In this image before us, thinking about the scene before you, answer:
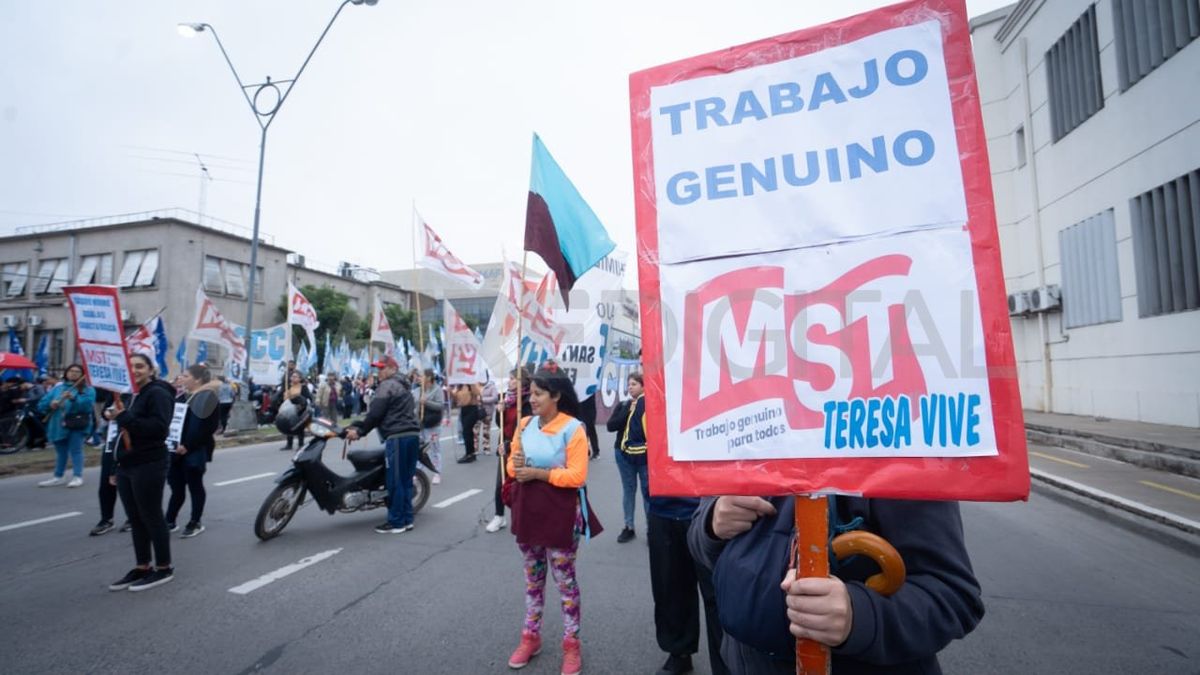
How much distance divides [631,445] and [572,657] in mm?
2503

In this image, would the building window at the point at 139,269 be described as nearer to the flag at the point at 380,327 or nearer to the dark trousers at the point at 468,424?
the flag at the point at 380,327

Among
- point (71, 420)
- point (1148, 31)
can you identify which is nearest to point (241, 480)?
point (71, 420)

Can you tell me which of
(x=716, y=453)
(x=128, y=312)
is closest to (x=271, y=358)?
(x=716, y=453)

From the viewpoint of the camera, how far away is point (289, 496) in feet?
21.5

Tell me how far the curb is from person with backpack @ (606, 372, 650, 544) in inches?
218

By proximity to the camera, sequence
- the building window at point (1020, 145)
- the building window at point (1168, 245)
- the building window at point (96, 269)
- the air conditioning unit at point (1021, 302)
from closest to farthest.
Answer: the building window at point (1168, 245) < the air conditioning unit at point (1021, 302) < the building window at point (1020, 145) < the building window at point (96, 269)

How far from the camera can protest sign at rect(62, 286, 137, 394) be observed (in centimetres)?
513

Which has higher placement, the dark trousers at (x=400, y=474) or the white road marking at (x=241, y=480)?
the dark trousers at (x=400, y=474)

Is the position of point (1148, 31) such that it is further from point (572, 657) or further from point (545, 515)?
point (572, 657)

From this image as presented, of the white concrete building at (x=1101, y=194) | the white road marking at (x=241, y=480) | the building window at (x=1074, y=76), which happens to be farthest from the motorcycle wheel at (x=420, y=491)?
the building window at (x=1074, y=76)

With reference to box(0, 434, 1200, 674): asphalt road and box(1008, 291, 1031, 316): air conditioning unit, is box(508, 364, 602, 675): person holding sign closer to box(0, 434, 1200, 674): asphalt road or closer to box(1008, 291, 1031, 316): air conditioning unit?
box(0, 434, 1200, 674): asphalt road

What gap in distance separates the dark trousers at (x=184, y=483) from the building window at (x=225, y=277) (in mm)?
35015

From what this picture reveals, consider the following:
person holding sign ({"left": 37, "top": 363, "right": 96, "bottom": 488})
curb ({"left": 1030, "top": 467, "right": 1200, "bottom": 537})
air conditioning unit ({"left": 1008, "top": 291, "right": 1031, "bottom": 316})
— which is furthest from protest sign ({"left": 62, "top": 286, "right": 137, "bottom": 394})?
air conditioning unit ({"left": 1008, "top": 291, "right": 1031, "bottom": 316})

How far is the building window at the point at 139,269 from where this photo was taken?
3550 centimetres
